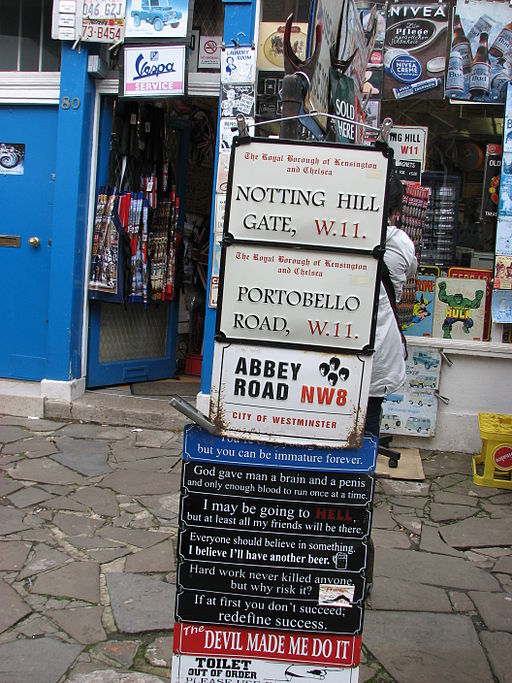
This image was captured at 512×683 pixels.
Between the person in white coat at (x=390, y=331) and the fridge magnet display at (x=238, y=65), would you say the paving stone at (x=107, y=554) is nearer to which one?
the person in white coat at (x=390, y=331)

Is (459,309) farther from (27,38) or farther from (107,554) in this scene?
(27,38)

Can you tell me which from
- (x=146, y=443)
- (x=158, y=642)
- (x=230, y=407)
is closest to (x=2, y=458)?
(x=146, y=443)

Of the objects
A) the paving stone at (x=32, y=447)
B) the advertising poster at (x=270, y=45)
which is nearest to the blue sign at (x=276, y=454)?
the paving stone at (x=32, y=447)

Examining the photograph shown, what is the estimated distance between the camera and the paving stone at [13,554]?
12.3 feet

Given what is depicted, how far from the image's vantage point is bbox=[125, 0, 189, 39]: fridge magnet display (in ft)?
19.9

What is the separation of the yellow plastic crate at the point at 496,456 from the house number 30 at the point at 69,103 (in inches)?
171

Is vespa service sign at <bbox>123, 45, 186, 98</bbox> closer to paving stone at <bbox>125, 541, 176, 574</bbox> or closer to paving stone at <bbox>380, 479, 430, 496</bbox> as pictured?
paving stone at <bbox>380, 479, 430, 496</bbox>

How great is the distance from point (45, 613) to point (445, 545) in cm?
239

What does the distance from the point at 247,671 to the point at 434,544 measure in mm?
2285

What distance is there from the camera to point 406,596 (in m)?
3.68

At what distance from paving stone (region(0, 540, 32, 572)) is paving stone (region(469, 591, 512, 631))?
93.3 inches

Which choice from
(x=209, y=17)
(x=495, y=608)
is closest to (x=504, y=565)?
(x=495, y=608)

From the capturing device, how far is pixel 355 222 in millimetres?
2291

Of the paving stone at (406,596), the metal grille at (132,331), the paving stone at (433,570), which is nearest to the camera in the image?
the paving stone at (406,596)
